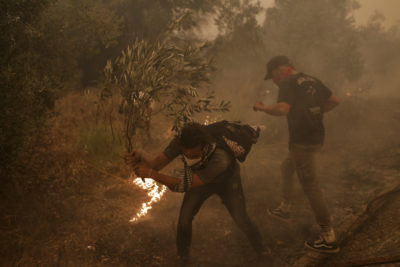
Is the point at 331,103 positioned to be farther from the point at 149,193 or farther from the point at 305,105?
the point at 149,193

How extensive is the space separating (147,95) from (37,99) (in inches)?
86.4

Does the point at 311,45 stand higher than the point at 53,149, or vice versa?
the point at 311,45

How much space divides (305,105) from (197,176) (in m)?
2.03

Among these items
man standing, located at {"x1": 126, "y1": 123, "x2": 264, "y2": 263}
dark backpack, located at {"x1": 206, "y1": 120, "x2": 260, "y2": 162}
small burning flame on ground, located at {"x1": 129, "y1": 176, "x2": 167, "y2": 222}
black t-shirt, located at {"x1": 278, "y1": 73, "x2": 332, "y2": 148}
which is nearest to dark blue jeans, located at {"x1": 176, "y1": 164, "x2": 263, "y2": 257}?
man standing, located at {"x1": 126, "y1": 123, "x2": 264, "y2": 263}

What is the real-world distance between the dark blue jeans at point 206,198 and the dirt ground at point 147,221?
22.0 inches

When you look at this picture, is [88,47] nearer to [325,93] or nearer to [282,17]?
[325,93]

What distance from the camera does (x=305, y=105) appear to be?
382 cm

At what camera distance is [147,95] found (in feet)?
14.4

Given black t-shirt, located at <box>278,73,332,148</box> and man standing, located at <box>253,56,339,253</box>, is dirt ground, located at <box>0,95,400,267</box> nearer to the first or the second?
man standing, located at <box>253,56,339,253</box>

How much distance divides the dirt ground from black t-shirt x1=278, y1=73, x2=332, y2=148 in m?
1.46

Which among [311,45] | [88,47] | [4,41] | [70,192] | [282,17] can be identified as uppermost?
[282,17]

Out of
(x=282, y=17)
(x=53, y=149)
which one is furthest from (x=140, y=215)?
(x=282, y=17)

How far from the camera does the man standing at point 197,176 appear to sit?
104 inches

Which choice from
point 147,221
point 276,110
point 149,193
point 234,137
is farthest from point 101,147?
point 276,110
